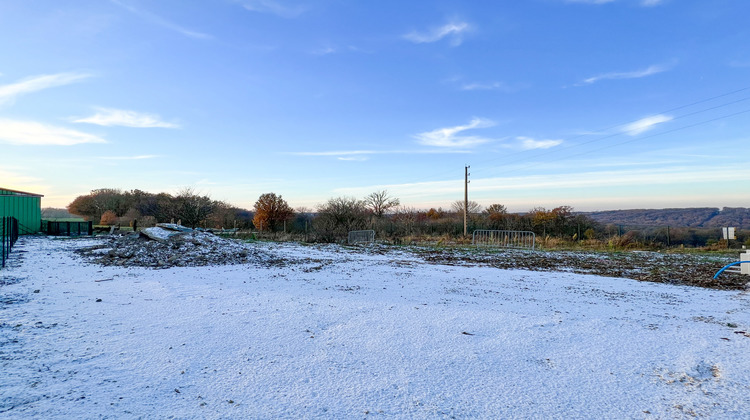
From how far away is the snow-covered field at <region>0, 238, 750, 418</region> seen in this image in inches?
105

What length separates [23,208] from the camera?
20.5 m

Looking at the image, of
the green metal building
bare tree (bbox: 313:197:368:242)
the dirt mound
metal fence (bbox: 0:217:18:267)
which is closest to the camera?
metal fence (bbox: 0:217:18:267)

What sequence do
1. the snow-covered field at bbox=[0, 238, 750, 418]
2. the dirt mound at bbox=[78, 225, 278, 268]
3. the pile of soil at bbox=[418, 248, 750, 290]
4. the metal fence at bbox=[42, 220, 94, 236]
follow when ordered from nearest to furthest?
1. the snow-covered field at bbox=[0, 238, 750, 418]
2. the pile of soil at bbox=[418, 248, 750, 290]
3. the dirt mound at bbox=[78, 225, 278, 268]
4. the metal fence at bbox=[42, 220, 94, 236]

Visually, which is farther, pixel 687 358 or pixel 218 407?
pixel 687 358

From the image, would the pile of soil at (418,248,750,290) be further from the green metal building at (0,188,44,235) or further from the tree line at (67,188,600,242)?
the green metal building at (0,188,44,235)

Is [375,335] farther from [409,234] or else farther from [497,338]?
[409,234]

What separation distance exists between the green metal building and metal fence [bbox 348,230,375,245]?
17053mm

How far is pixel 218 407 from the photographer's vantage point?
2588mm

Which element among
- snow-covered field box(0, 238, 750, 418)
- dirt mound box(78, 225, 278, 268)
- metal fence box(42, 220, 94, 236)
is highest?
metal fence box(42, 220, 94, 236)

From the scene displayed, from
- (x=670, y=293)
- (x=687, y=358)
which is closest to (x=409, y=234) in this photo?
(x=670, y=293)

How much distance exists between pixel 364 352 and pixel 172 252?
9.36 m

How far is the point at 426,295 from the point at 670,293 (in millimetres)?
4686

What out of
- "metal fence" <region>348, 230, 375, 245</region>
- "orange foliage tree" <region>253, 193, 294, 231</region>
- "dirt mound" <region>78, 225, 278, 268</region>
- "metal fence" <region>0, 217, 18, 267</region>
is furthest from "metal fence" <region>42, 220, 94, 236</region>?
"metal fence" <region>348, 230, 375, 245</region>

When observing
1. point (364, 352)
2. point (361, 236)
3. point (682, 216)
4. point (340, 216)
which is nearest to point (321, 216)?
point (340, 216)
